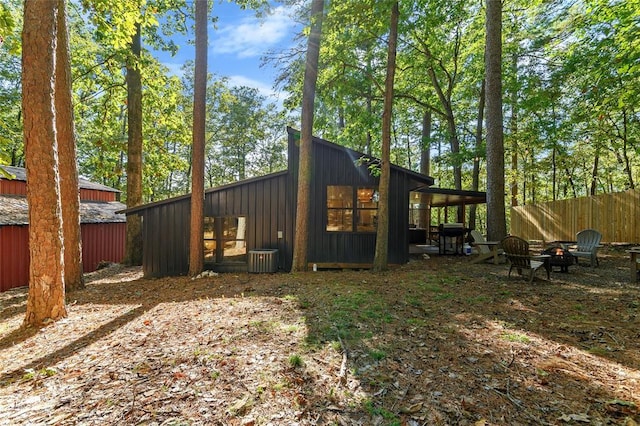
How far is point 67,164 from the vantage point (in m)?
6.64

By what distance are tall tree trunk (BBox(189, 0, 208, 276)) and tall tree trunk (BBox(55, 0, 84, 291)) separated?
2599 millimetres

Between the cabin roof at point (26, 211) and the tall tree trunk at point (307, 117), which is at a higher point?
the tall tree trunk at point (307, 117)

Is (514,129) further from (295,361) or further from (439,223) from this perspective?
(295,361)

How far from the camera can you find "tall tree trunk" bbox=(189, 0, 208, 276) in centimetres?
822

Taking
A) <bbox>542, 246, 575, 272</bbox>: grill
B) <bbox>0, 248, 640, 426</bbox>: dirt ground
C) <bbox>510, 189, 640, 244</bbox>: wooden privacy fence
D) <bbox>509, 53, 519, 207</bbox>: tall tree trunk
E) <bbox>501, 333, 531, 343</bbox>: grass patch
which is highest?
<bbox>509, 53, 519, 207</bbox>: tall tree trunk

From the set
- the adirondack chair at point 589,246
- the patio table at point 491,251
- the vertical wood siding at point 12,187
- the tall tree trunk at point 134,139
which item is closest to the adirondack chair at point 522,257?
the patio table at point 491,251

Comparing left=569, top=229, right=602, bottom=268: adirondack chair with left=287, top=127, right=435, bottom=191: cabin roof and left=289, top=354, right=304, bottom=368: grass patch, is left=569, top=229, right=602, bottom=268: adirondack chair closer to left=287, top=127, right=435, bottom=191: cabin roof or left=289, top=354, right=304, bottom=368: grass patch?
A: left=287, top=127, right=435, bottom=191: cabin roof

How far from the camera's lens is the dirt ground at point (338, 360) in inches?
88.6

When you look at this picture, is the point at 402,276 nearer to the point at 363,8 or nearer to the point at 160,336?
the point at 160,336

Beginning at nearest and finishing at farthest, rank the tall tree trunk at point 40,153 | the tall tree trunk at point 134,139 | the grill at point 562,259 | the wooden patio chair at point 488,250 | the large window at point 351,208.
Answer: the tall tree trunk at point 40,153, the grill at point 562,259, the wooden patio chair at point 488,250, the large window at point 351,208, the tall tree trunk at point 134,139

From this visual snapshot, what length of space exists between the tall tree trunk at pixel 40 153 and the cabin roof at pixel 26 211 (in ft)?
16.1

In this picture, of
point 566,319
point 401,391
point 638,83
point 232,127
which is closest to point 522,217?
point 638,83

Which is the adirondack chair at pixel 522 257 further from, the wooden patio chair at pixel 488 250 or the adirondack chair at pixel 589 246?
the adirondack chair at pixel 589 246

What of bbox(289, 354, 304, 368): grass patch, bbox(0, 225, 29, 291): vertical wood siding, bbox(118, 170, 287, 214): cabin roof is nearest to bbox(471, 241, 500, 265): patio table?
bbox(118, 170, 287, 214): cabin roof
